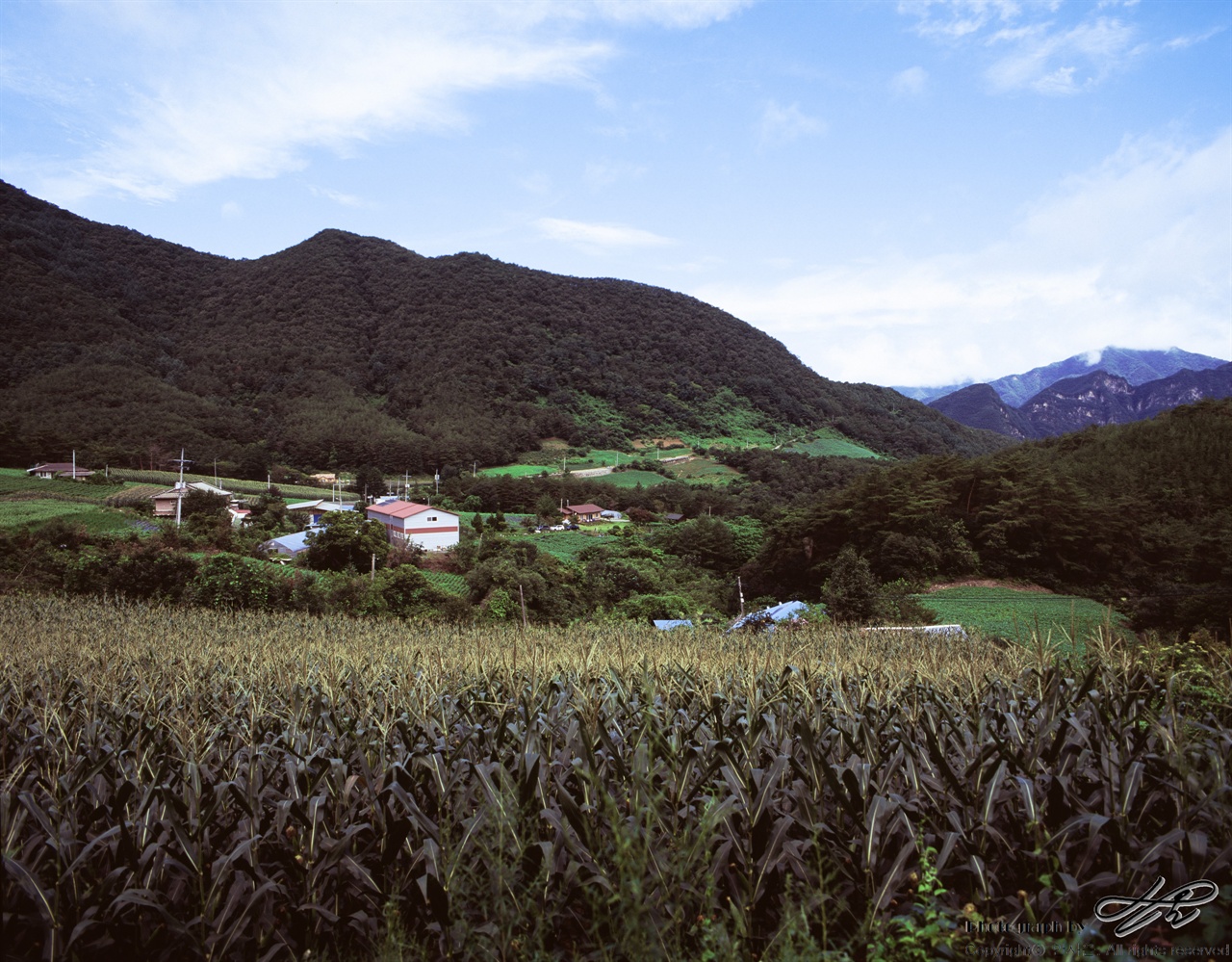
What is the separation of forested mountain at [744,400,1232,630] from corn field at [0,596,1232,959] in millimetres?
25228

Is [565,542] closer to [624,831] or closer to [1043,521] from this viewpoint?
[1043,521]

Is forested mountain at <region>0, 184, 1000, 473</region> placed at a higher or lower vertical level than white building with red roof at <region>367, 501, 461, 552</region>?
higher

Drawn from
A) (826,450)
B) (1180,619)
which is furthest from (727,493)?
(1180,619)

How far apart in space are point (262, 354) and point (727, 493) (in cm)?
7796

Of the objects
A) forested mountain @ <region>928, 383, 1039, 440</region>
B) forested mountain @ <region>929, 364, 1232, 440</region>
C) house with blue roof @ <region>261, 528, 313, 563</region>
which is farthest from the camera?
forested mountain @ <region>928, 383, 1039, 440</region>

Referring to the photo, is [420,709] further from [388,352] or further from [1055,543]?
[388,352]

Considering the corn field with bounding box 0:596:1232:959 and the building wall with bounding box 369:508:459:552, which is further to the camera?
the building wall with bounding box 369:508:459:552

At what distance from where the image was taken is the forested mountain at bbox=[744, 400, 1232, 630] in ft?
96.0

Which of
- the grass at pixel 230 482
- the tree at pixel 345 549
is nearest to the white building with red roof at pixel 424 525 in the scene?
the tree at pixel 345 549

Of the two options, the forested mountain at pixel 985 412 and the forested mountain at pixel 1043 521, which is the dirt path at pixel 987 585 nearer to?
the forested mountain at pixel 1043 521

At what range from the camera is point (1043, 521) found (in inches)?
1185

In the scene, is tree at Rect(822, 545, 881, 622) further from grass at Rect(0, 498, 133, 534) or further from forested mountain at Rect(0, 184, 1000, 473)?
forested mountain at Rect(0, 184, 1000, 473)

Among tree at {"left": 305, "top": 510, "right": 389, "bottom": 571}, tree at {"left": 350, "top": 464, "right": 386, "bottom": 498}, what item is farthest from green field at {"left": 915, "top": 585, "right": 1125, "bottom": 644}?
tree at {"left": 350, "top": 464, "right": 386, "bottom": 498}
